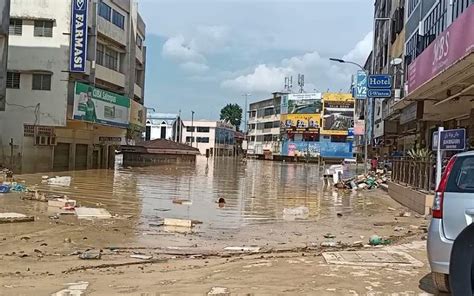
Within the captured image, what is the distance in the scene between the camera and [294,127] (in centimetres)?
11000

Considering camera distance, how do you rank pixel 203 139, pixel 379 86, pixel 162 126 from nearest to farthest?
pixel 379 86 → pixel 162 126 → pixel 203 139

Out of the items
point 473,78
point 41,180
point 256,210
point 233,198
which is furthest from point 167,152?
point 473,78

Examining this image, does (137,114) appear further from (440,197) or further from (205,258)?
(440,197)

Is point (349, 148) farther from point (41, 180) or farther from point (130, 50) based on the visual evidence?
point (41, 180)

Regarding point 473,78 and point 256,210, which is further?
point 256,210

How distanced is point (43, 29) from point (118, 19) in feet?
31.7

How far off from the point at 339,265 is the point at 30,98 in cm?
3494

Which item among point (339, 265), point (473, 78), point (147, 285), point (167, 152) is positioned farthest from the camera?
point (167, 152)

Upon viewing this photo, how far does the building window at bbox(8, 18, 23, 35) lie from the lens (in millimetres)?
39719

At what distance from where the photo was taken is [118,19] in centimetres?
4850

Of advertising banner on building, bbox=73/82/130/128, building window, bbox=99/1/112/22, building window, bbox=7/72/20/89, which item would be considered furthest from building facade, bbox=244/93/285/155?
building window, bbox=7/72/20/89

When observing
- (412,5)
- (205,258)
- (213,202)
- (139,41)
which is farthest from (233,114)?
(205,258)

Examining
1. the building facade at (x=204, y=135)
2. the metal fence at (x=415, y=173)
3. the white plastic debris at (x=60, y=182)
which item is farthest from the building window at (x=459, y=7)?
the building facade at (x=204, y=135)

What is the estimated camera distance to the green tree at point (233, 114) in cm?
16225
